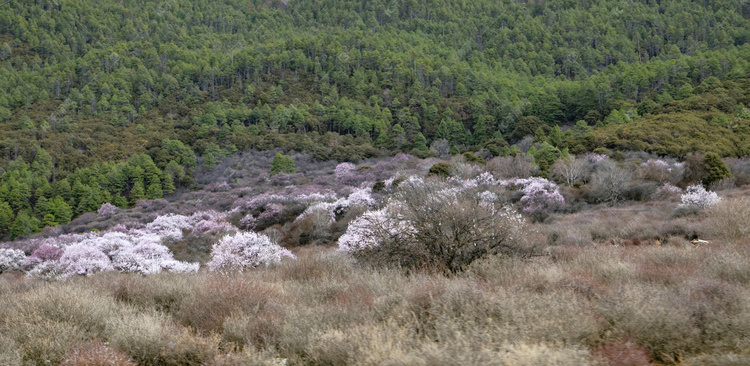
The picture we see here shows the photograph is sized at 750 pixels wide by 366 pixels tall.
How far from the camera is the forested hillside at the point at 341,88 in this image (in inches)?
1923

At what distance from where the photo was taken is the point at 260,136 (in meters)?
66.3

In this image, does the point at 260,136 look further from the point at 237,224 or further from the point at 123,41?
the point at 123,41

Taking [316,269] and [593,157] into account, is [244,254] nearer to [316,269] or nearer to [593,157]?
[316,269]

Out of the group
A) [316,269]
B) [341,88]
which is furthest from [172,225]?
[341,88]

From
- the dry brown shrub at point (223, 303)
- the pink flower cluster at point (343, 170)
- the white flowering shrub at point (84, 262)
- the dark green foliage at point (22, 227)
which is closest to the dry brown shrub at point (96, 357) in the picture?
the dry brown shrub at point (223, 303)

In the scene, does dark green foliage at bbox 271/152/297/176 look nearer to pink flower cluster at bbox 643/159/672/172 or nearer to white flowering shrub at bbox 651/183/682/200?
pink flower cluster at bbox 643/159/672/172

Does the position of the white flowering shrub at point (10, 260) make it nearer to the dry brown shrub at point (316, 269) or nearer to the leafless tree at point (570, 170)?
the dry brown shrub at point (316, 269)

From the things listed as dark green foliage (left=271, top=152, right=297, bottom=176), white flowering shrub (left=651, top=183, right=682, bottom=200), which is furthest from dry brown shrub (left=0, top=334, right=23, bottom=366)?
dark green foliage (left=271, top=152, right=297, bottom=176)

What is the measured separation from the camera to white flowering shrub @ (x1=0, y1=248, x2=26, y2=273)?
830 inches

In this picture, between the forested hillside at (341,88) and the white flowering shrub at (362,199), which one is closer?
the white flowering shrub at (362,199)

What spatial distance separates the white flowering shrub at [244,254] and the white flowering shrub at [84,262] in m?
5.87

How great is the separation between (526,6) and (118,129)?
11090 centimetres

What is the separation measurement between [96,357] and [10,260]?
2216 centimetres

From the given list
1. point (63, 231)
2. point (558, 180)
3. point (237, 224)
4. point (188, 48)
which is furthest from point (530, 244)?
point (188, 48)
